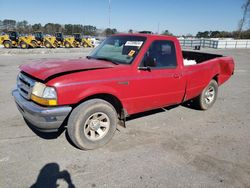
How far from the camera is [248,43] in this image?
3816cm

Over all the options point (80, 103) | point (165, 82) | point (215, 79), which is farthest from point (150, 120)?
point (215, 79)

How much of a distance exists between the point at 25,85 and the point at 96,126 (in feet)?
4.53

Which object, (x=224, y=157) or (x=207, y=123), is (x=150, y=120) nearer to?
(x=207, y=123)

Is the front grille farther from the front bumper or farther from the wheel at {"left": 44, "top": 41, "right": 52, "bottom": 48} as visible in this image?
the wheel at {"left": 44, "top": 41, "right": 52, "bottom": 48}

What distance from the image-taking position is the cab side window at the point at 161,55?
4078mm

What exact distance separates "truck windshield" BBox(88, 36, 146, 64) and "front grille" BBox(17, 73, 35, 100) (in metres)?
1.45

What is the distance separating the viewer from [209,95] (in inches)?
237

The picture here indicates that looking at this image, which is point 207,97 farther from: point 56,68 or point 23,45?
point 23,45

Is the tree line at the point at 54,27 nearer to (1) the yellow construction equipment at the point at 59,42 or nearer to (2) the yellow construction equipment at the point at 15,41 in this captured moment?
(1) the yellow construction equipment at the point at 59,42

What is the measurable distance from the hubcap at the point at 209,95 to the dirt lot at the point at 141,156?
2.88 feet

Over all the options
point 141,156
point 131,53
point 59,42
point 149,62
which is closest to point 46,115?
point 141,156

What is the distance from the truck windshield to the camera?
13.5 feet

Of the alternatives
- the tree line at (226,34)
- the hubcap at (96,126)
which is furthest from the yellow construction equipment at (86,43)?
the tree line at (226,34)

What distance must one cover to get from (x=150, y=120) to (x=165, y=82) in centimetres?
105
